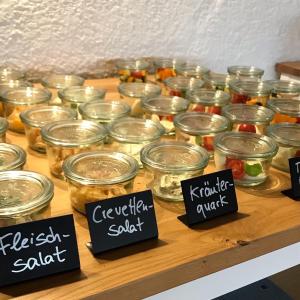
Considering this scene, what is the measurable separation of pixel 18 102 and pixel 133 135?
0.30 m

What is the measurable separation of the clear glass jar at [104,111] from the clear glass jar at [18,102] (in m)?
0.11

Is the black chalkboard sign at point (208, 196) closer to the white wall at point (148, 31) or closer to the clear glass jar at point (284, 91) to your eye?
the clear glass jar at point (284, 91)

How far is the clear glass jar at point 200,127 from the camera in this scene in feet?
2.93

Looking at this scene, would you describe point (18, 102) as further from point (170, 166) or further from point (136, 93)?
point (170, 166)

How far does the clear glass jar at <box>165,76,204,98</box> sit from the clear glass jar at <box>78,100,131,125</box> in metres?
0.21

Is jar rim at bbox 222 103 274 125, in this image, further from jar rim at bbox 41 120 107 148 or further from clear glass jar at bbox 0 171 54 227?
clear glass jar at bbox 0 171 54 227

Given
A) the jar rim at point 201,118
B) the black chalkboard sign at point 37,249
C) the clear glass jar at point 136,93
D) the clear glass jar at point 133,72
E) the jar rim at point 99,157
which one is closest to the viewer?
the black chalkboard sign at point 37,249

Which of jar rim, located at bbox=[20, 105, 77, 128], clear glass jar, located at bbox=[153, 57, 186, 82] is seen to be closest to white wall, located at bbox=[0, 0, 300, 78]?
clear glass jar, located at bbox=[153, 57, 186, 82]

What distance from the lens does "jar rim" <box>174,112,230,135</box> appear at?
89 cm

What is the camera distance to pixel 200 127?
923 mm

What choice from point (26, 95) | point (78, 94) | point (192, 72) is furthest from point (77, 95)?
point (192, 72)

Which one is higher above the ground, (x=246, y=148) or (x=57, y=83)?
(x=57, y=83)

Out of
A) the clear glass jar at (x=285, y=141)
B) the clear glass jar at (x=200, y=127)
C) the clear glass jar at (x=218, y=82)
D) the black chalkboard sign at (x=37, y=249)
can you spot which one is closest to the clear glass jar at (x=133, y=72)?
the clear glass jar at (x=218, y=82)

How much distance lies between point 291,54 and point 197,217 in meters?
1.33
